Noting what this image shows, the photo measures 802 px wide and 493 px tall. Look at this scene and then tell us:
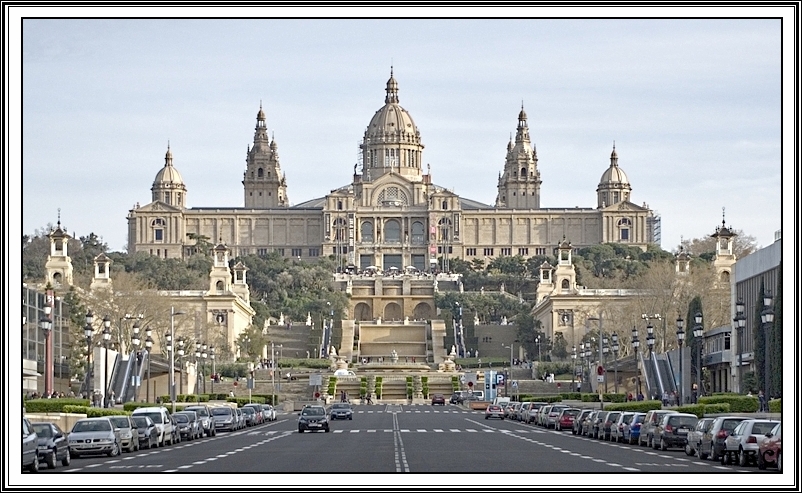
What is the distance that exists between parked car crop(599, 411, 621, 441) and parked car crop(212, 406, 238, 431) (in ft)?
56.1

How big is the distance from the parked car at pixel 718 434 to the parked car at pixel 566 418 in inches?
1030

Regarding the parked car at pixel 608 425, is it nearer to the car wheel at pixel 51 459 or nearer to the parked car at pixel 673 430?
the parked car at pixel 673 430

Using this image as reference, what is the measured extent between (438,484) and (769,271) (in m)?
55.9

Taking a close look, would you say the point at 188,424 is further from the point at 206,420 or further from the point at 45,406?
the point at 45,406

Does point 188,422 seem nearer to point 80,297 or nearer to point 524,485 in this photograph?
point 524,485

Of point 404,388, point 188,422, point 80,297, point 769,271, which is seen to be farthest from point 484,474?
point 404,388

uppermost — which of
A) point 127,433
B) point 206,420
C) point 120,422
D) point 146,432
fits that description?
point 120,422

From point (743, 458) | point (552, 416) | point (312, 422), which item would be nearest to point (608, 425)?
point (312, 422)

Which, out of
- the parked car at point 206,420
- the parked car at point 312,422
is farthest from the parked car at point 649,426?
the parked car at point 206,420

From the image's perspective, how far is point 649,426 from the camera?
48656 millimetres

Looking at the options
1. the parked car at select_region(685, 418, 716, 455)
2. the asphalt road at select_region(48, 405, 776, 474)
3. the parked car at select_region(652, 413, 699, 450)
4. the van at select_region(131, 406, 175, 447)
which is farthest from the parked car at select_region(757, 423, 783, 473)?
the van at select_region(131, 406, 175, 447)

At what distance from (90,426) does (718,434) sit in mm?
16225

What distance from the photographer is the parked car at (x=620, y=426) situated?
52875mm

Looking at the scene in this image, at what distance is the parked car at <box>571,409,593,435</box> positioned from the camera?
61.1m
